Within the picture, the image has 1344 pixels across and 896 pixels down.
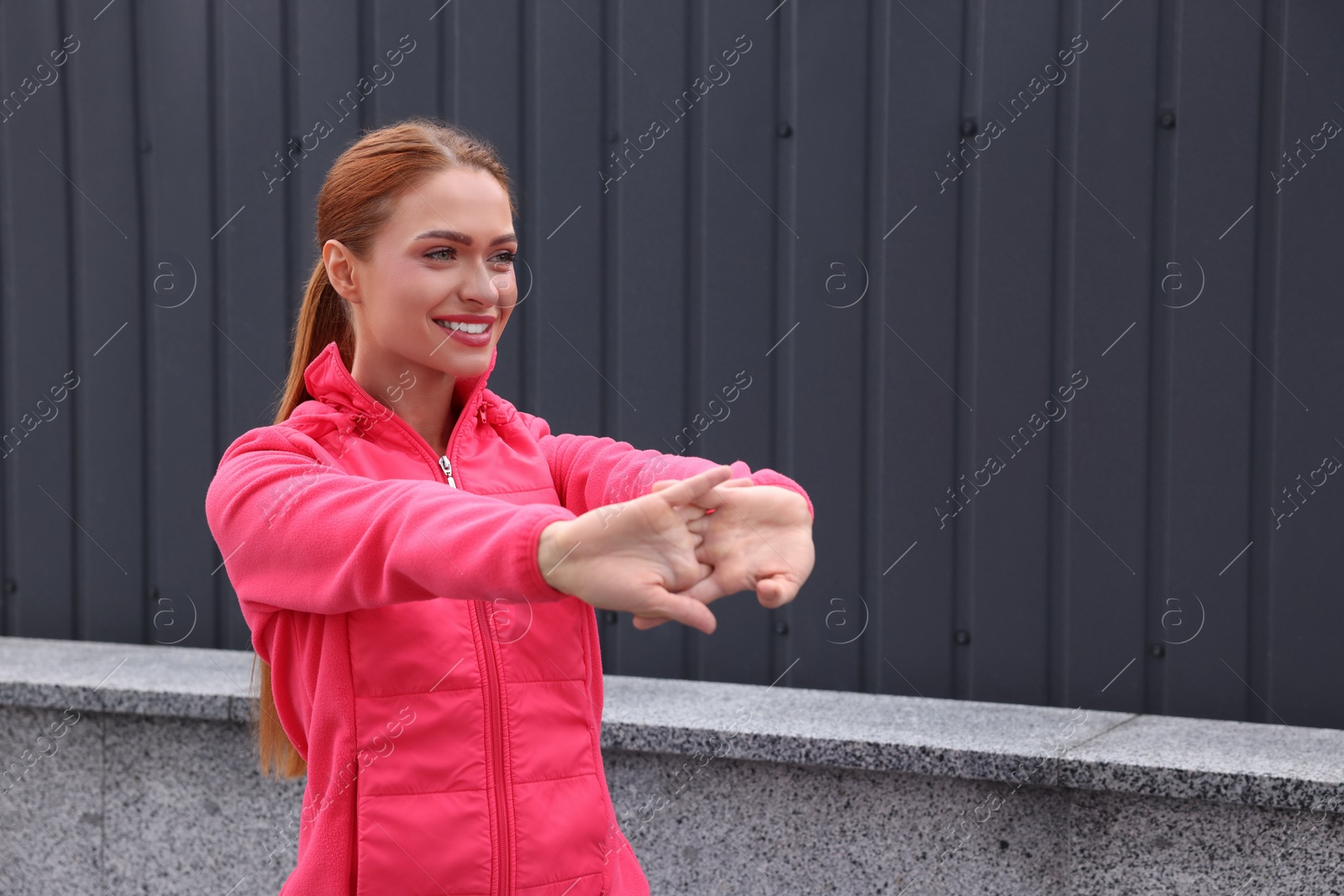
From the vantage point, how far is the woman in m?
1.31

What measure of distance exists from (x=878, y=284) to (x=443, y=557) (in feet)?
8.18

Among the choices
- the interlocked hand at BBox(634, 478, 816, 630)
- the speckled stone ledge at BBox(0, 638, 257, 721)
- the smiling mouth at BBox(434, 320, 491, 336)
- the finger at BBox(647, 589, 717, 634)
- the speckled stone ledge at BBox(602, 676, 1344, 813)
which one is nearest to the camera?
the finger at BBox(647, 589, 717, 634)

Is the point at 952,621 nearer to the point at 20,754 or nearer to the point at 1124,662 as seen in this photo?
the point at 1124,662

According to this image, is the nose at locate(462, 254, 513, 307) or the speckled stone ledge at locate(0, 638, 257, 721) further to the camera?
the speckled stone ledge at locate(0, 638, 257, 721)

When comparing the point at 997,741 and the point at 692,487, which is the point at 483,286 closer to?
the point at 692,487

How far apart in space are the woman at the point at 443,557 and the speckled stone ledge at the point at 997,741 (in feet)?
4.72

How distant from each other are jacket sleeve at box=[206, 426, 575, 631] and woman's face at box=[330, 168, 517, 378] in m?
0.22

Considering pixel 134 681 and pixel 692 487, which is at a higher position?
pixel 692 487

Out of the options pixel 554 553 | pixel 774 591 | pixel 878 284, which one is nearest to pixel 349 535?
pixel 554 553

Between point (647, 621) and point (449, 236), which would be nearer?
point (647, 621)

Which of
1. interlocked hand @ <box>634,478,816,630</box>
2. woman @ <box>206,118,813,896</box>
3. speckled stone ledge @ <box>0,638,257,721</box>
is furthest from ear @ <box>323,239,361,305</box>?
speckled stone ledge @ <box>0,638,257,721</box>

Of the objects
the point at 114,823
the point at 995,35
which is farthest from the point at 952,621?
the point at 114,823

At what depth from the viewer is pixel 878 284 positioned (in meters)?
3.55

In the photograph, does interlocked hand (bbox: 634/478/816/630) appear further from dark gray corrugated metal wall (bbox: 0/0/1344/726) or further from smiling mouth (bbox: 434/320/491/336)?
dark gray corrugated metal wall (bbox: 0/0/1344/726)
